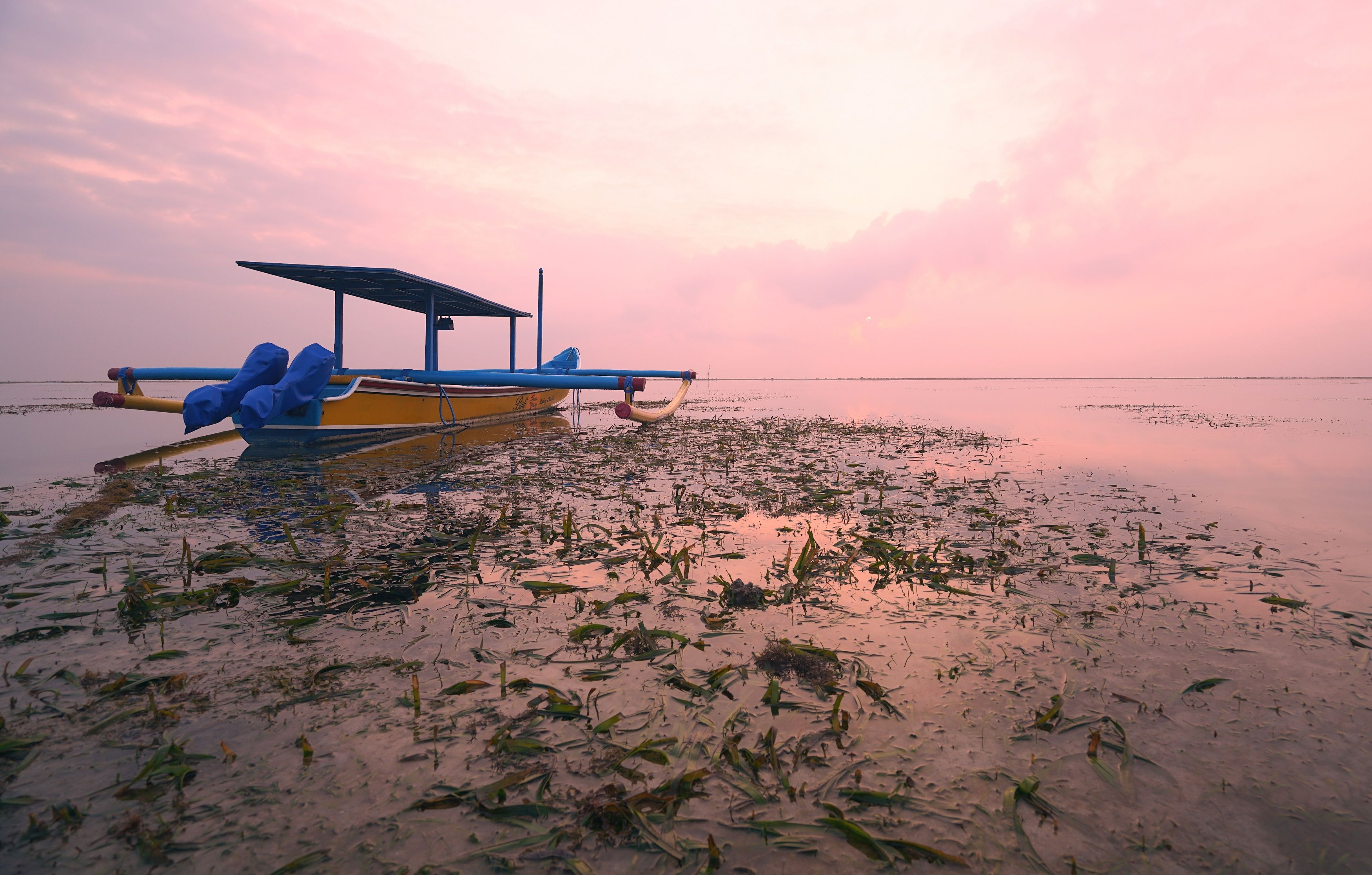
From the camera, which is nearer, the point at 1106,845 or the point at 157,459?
the point at 1106,845

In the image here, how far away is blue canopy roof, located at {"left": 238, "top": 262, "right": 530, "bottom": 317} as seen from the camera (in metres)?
13.2

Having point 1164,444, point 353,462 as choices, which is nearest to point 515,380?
point 353,462

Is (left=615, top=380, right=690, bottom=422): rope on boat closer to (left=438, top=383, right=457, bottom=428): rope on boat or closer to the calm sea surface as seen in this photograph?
(left=438, top=383, right=457, bottom=428): rope on boat

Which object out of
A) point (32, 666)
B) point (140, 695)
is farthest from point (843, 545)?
point (32, 666)

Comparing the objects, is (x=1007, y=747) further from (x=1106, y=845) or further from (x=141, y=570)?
(x=141, y=570)

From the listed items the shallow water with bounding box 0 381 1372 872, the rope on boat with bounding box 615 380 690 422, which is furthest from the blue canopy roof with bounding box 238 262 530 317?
the shallow water with bounding box 0 381 1372 872

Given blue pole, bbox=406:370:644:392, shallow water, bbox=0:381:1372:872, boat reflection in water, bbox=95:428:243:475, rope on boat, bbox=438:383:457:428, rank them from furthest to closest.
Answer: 1. rope on boat, bbox=438:383:457:428
2. blue pole, bbox=406:370:644:392
3. boat reflection in water, bbox=95:428:243:475
4. shallow water, bbox=0:381:1372:872

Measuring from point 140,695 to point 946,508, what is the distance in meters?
7.01

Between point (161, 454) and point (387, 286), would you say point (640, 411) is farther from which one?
point (161, 454)

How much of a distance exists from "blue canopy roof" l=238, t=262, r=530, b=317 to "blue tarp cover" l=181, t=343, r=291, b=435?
3359 mm

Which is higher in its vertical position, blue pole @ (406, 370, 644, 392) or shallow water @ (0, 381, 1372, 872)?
blue pole @ (406, 370, 644, 392)

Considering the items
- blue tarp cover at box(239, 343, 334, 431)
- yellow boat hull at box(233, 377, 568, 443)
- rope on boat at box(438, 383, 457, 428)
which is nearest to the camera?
blue tarp cover at box(239, 343, 334, 431)

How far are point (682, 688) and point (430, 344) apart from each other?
627 inches

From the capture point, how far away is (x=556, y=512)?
6.39 meters
